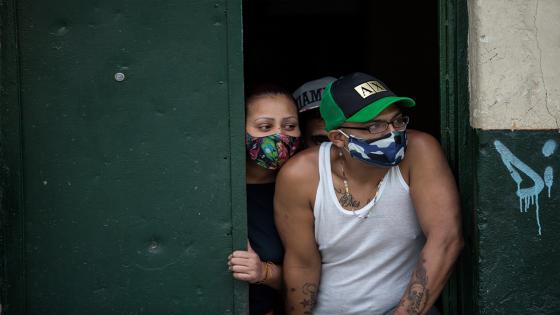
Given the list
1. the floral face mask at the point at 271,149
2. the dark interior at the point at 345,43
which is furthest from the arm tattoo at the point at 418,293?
the dark interior at the point at 345,43

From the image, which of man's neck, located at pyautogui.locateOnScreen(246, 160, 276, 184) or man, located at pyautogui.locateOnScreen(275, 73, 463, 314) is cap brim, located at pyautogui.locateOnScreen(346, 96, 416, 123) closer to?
man, located at pyautogui.locateOnScreen(275, 73, 463, 314)

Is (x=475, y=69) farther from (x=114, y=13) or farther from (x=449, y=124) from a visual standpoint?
(x=114, y=13)

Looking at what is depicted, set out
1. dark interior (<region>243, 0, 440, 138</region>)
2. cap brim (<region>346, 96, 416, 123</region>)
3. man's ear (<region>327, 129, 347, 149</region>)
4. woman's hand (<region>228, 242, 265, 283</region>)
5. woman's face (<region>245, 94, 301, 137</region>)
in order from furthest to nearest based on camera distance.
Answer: dark interior (<region>243, 0, 440, 138</region>) → woman's face (<region>245, 94, 301, 137</region>) → woman's hand (<region>228, 242, 265, 283</region>) → man's ear (<region>327, 129, 347, 149</region>) → cap brim (<region>346, 96, 416, 123</region>)

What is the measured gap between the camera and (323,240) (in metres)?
2.97

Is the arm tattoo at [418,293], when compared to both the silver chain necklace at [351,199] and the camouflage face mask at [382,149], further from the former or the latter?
the camouflage face mask at [382,149]

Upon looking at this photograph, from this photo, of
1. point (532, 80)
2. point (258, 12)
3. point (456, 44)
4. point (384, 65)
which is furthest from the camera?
point (258, 12)

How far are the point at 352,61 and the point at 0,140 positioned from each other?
19.3ft

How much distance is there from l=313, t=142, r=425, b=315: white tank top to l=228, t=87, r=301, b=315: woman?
23cm

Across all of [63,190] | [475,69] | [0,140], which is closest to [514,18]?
[475,69]

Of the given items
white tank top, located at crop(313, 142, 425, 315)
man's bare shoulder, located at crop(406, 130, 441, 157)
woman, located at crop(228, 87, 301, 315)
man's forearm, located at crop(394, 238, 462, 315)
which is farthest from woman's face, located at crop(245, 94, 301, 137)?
man's forearm, located at crop(394, 238, 462, 315)

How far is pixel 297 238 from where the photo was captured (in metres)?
2.97

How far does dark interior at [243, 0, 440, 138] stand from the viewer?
18.9 ft

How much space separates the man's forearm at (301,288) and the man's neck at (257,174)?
504mm

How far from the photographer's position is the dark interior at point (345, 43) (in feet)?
18.9
